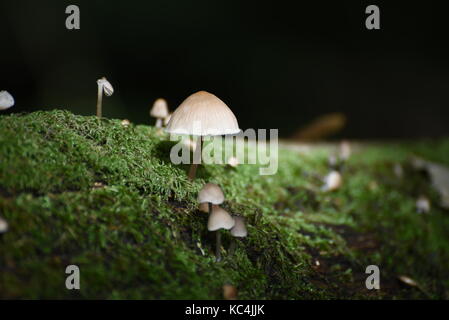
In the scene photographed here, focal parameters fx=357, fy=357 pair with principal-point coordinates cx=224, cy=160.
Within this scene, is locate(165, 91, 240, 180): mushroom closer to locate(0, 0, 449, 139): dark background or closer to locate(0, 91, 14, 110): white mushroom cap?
locate(0, 91, 14, 110): white mushroom cap

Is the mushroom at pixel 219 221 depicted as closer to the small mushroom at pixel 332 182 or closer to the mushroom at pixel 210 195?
the mushroom at pixel 210 195

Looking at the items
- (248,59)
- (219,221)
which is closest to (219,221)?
(219,221)

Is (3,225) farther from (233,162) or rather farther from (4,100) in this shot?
(233,162)

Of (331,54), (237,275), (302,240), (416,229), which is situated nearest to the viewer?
(237,275)

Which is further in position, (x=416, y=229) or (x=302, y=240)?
(x=416, y=229)


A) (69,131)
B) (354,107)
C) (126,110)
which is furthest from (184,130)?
(354,107)

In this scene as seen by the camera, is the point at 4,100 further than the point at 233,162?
No

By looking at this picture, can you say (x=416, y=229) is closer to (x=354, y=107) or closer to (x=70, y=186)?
(x=70, y=186)
